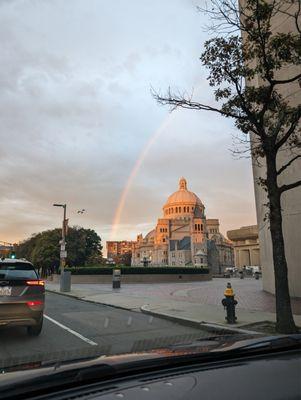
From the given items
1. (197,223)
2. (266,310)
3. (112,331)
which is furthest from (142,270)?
(197,223)

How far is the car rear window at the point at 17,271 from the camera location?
10.3 m

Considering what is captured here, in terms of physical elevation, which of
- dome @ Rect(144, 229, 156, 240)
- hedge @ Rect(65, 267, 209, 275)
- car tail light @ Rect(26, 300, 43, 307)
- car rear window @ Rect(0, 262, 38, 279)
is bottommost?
car tail light @ Rect(26, 300, 43, 307)

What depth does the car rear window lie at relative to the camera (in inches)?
405

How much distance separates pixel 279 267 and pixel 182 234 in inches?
5798

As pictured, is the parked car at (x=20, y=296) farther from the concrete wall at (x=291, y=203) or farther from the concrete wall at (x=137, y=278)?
the concrete wall at (x=137, y=278)

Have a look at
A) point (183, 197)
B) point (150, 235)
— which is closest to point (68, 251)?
point (183, 197)

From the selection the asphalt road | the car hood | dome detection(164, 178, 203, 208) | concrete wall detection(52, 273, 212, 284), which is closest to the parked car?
the asphalt road

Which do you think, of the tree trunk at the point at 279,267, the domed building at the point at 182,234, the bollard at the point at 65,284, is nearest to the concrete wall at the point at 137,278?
the bollard at the point at 65,284

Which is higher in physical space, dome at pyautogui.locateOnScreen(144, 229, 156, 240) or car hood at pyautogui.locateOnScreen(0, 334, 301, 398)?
dome at pyautogui.locateOnScreen(144, 229, 156, 240)

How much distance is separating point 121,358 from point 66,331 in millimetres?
8997

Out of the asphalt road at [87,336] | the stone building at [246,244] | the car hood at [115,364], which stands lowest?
the asphalt road at [87,336]

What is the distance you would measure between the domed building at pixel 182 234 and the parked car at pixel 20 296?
448ft

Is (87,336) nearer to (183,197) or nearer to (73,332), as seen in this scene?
(73,332)

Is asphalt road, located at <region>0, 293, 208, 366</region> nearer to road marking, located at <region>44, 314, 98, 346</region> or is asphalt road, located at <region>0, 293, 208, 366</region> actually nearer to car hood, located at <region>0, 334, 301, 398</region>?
road marking, located at <region>44, 314, 98, 346</region>
